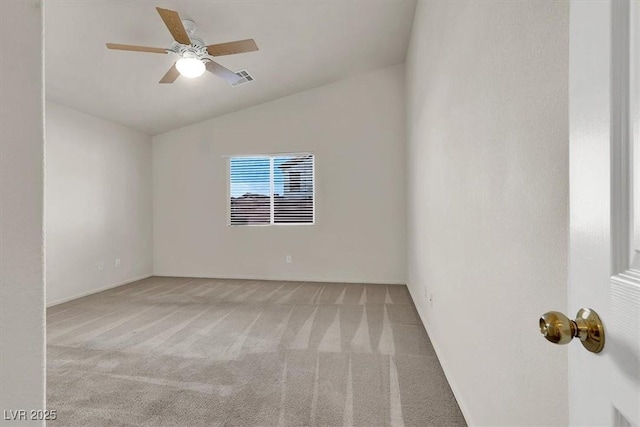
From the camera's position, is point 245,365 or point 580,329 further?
point 245,365

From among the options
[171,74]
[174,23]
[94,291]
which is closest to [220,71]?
[171,74]

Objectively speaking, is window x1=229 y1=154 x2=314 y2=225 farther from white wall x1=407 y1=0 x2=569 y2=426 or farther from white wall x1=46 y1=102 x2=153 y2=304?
white wall x1=407 y1=0 x2=569 y2=426

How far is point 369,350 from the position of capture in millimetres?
2564

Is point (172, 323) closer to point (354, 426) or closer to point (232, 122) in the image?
point (354, 426)

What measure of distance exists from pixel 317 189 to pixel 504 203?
13.8 feet

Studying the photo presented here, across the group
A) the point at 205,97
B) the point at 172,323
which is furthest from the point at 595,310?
the point at 205,97

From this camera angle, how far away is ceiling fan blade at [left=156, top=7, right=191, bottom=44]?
2297 mm

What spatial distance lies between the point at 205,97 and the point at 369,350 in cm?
402

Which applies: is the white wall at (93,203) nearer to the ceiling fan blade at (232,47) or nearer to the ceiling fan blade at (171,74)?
the ceiling fan blade at (171,74)

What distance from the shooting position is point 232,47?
285 cm

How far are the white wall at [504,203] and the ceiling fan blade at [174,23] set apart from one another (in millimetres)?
1864
